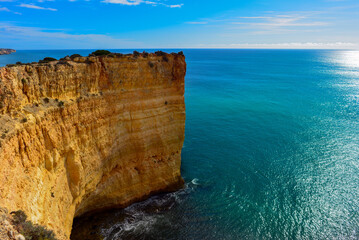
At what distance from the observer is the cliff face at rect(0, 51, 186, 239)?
14.8m

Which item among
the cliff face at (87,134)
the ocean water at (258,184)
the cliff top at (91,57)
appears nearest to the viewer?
the cliff face at (87,134)

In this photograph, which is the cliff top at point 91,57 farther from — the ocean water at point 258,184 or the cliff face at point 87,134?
the ocean water at point 258,184

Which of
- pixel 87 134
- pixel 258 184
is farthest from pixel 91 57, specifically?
pixel 258 184

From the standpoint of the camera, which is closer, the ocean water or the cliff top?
A: the cliff top

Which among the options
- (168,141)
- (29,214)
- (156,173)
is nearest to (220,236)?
(156,173)

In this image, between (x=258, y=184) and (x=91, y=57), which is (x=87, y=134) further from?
(x=258, y=184)

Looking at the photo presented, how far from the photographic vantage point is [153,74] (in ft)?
89.1

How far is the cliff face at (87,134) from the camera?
584 inches

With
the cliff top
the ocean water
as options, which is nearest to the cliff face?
the cliff top

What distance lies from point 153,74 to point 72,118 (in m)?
10.4

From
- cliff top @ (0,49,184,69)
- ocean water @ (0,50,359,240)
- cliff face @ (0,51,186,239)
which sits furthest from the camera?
ocean water @ (0,50,359,240)

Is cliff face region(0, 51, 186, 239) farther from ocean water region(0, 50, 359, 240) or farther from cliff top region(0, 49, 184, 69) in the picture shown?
ocean water region(0, 50, 359, 240)

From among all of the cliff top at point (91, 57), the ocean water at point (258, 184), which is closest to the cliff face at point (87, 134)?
the cliff top at point (91, 57)

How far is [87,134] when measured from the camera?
867 inches
